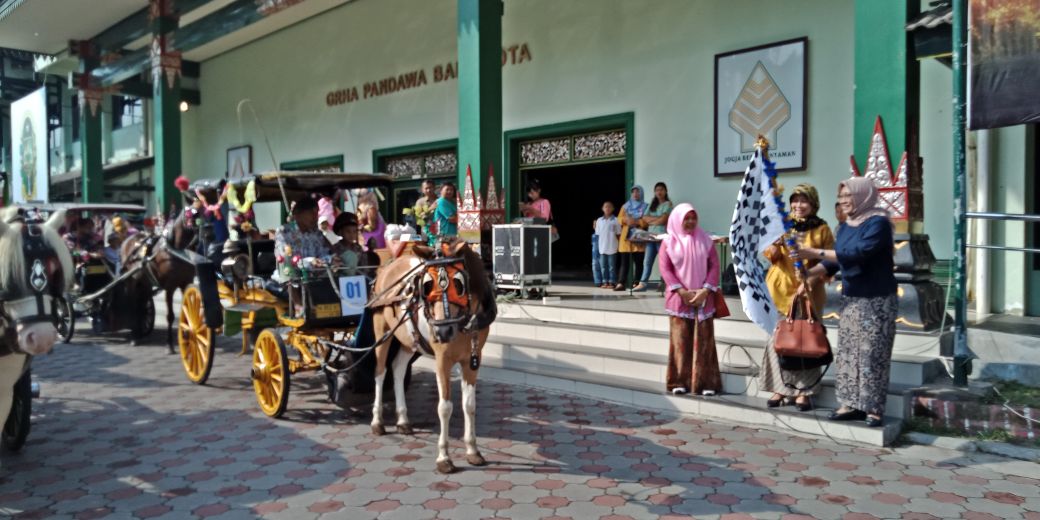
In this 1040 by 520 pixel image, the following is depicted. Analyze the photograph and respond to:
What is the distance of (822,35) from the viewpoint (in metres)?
9.36

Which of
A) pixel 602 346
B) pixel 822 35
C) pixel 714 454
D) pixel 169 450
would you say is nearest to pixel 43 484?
pixel 169 450

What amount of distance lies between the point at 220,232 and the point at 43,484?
396cm

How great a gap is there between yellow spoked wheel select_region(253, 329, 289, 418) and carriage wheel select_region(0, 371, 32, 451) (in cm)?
165

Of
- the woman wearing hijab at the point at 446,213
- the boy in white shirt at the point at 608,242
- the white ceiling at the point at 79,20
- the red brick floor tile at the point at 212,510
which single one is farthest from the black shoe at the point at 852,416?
the white ceiling at the point at 79,20

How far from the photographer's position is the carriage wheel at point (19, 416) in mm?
4824

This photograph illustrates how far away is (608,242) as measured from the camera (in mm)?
10562

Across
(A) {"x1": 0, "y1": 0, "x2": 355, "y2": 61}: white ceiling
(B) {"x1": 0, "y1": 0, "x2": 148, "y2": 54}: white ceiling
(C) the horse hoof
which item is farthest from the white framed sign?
(B) {"x1": 0, "y1": 0, "x2": 148, "y2": 54}: white ceiling

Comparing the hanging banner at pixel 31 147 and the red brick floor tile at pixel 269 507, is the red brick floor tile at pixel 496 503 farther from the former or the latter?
the hanging banner at pixel 31 147

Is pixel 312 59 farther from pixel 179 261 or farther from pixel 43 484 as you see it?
pixel 43 484

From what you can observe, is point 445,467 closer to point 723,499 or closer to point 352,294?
point 723,499


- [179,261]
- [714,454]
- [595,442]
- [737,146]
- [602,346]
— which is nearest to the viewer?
[714,454]

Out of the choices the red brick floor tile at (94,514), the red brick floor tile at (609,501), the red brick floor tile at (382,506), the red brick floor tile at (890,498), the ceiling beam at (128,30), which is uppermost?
the ceiling beam at (128,30)

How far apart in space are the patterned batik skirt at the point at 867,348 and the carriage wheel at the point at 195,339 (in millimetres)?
5748

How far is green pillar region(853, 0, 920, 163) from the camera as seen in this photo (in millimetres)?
6148
